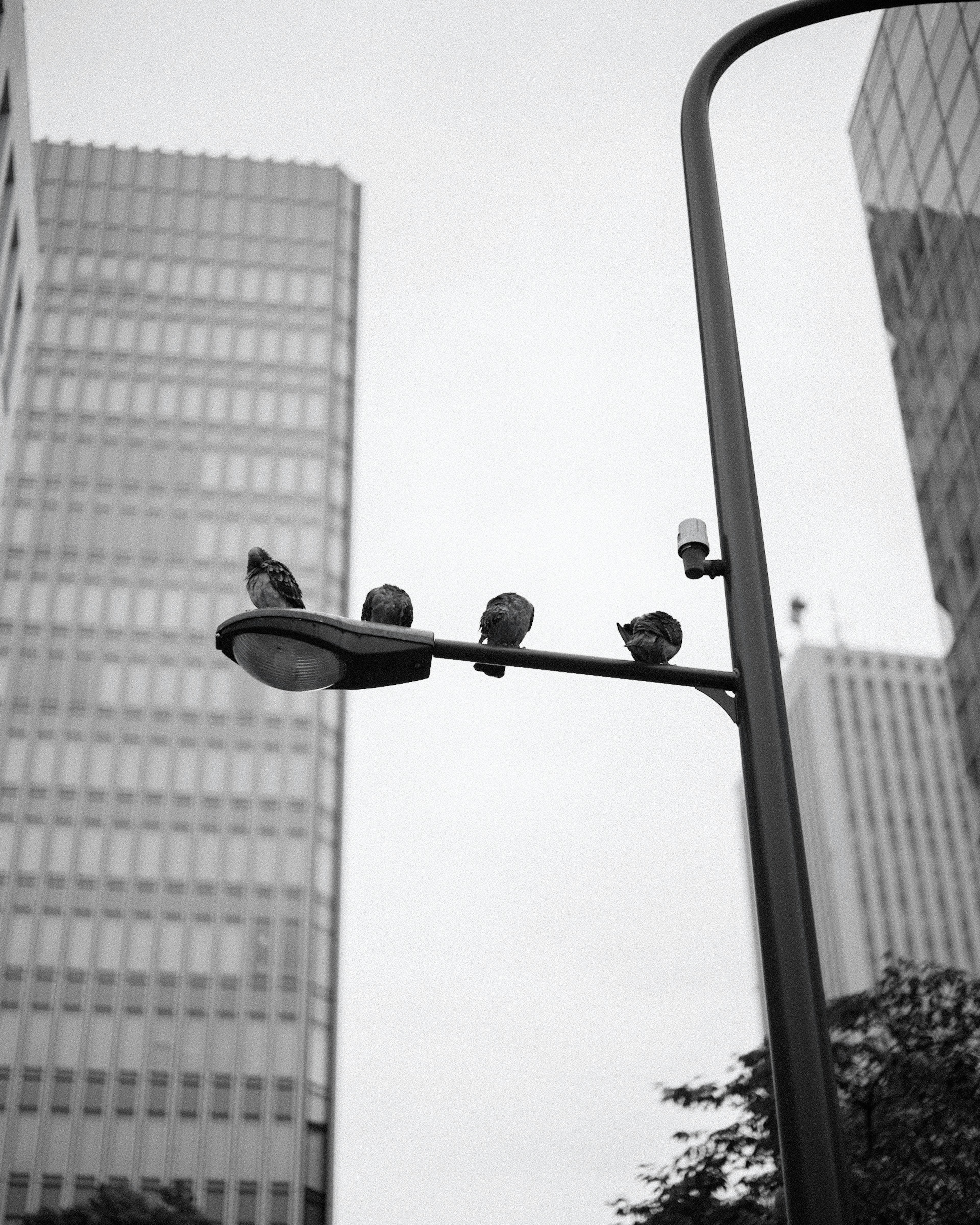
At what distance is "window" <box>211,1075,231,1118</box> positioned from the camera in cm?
6191

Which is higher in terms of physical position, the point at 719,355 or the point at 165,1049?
the point at 165,1049

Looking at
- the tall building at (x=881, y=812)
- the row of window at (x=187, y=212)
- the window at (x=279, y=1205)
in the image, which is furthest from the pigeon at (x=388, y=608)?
the tall building at (x=881, y=812)

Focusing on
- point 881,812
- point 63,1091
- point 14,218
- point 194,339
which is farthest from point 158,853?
point 881,812

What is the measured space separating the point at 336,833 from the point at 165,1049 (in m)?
13.0

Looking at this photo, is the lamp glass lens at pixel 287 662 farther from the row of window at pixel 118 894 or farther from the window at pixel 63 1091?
the row of window at pixel 118 894

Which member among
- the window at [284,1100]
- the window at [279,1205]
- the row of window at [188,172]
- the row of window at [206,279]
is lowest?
the window at [279,1205]

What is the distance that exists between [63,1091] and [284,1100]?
9.41 m

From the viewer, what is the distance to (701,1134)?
60.2 feet

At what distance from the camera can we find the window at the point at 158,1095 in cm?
6159

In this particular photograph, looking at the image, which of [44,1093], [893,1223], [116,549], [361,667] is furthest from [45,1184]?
[361,667]

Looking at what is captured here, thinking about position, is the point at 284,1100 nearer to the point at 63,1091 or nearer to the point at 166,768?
the point at 63,1091

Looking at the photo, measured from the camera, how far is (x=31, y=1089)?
61.5m

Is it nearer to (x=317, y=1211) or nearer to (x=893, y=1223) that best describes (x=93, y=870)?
(x=317, y=1211)

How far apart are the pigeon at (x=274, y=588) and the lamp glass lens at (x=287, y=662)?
25 cm
